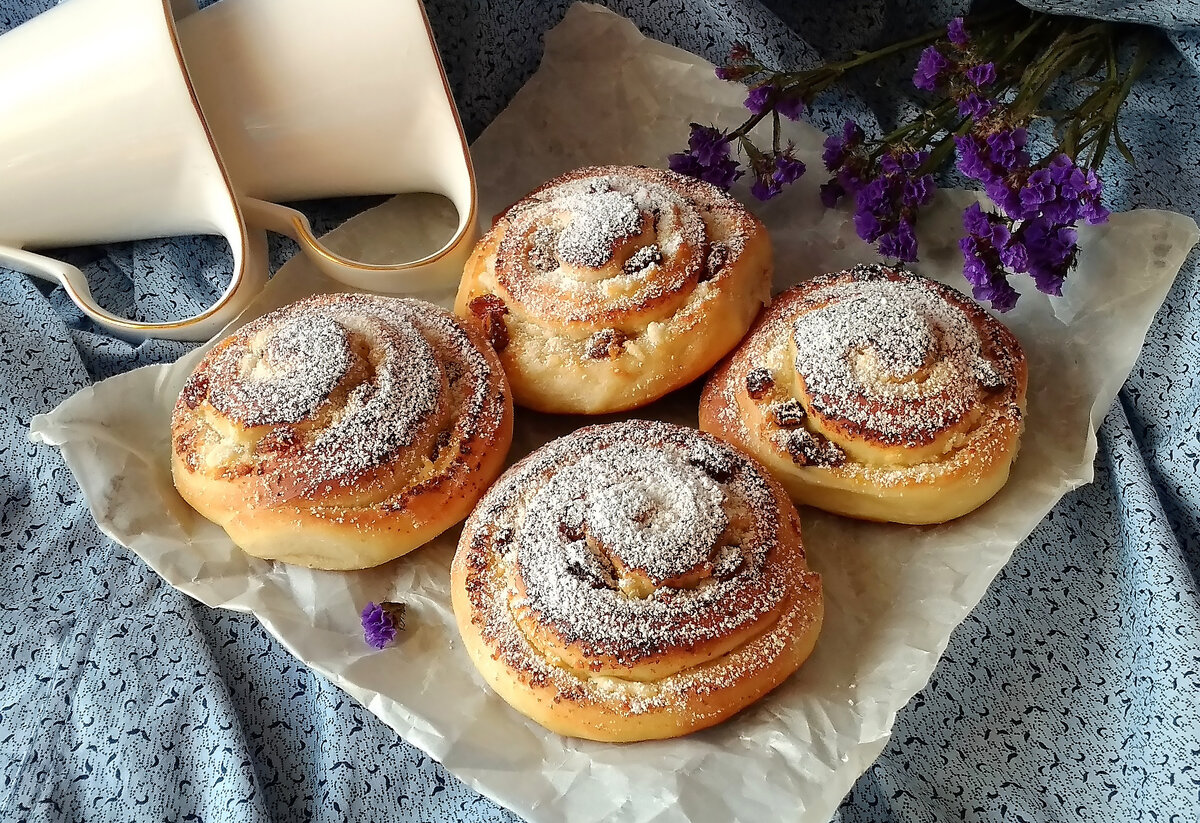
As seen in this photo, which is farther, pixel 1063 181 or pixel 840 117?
pixel 840 117

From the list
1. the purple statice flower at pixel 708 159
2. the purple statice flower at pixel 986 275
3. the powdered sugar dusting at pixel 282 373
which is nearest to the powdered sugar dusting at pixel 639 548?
the powdered sugar dusting at pixel 282 373

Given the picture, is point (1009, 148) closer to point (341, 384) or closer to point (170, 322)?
point (341, 384)

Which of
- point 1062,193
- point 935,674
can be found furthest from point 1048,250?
point 935,674

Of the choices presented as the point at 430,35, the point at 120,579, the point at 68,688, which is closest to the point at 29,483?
the point at 120,579

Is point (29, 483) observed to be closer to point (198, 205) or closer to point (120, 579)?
point (120, 579)

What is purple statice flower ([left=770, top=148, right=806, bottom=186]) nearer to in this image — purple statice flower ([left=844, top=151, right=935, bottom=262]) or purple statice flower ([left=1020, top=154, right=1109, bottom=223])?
purple statice flower ([left=844, top=151, right=935, bottom=262])

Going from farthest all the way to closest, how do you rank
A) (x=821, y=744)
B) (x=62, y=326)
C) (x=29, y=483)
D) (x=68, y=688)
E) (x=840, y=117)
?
(x=840, y=117) → (x=62, y=326) → (x=29, y=483) → (x=68, y=688) → (x=821, y=744)
